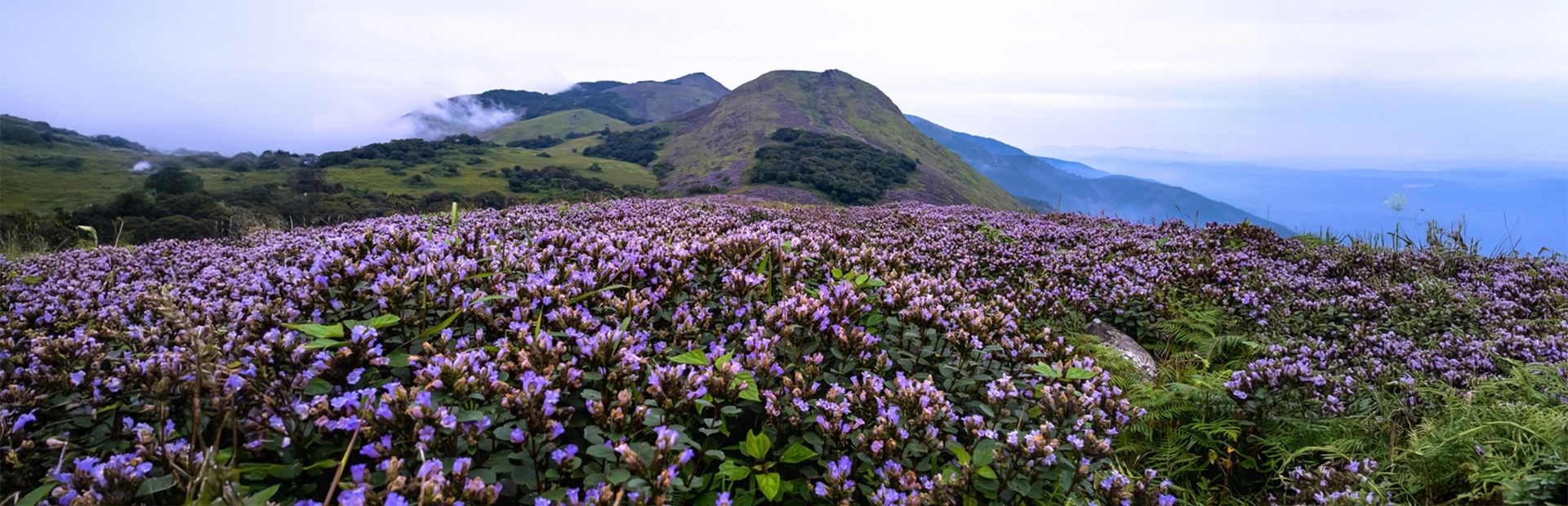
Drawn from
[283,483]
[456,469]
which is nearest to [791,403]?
[456,469]

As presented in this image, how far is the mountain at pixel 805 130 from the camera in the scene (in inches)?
2447

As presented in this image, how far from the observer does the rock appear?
476 cm

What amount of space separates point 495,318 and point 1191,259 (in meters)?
7.21

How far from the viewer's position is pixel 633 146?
353 ft

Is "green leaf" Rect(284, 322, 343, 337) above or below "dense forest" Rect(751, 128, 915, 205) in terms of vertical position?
below

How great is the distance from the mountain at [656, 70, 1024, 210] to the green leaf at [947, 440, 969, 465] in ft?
145

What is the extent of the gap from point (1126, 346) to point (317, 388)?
554cm

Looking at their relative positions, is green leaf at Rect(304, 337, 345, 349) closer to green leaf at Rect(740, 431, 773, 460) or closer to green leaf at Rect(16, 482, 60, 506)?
green leaf at Rect(16, 482, 60, 506)

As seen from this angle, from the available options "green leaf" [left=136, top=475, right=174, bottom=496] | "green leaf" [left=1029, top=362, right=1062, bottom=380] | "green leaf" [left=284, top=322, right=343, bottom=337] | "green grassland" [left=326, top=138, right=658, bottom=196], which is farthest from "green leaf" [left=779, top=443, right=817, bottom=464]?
"green grassland" [left=326, top=138, right=658, bottom=196]

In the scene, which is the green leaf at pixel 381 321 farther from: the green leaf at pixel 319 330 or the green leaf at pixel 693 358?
the green leaf at pixel 693 358

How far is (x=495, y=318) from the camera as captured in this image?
275cm

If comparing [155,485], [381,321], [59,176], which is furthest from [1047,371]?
[59,176]

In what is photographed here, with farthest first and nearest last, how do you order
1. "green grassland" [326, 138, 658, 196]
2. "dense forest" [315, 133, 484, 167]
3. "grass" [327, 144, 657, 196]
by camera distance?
1. "dense forest" [315, 133, 484, 167]
2. "green grassland" [326, 138, 658, 196]
3. "grass" [327, 144, 657, 196]

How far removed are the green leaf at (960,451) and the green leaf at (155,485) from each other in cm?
251
